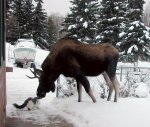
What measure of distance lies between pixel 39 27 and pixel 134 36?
42.9 feet

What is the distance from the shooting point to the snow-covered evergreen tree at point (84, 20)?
2614 centimetres

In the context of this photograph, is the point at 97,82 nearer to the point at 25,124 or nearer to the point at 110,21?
the point at 25,124

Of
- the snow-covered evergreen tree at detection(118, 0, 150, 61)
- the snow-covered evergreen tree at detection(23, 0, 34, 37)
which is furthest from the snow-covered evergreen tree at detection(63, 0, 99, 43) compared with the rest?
the snow-covered evergreen tree at detection(23, 0, 34, 37)

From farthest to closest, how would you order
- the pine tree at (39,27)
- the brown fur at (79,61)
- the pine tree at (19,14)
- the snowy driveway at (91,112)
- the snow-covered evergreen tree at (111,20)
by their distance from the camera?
the pine tree at (39,27) → the pine tree at (19,14) → the snow-covered evergreen tree at (111,20) → the brown fur at (79,61) → the snowy driveway at (91,112)

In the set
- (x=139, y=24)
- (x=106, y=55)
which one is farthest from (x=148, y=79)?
(x=139, y=24)

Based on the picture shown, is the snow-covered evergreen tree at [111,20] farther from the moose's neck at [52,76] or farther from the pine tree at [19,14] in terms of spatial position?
the moose's neck at [52,76]

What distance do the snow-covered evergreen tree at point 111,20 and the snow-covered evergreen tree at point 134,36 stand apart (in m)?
0.60

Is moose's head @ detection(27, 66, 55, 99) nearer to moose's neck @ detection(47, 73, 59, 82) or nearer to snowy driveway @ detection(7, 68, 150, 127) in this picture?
moose's neck @ detection(47, 73, 59, 82)

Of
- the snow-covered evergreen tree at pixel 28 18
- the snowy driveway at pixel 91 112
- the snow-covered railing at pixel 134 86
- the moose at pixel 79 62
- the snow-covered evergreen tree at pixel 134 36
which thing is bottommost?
the snowy driveway at pixel 91 112

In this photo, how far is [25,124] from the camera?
6988 mm

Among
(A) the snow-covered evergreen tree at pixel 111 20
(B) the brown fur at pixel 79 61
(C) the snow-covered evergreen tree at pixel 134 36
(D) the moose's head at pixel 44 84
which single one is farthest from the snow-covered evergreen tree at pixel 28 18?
(B) the brown fur at pixel 79 61

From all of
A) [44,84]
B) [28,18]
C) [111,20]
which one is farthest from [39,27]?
[44,84]

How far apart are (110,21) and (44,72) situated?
53.8 feet

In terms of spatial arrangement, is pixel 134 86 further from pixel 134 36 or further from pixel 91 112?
pixel 134 36
